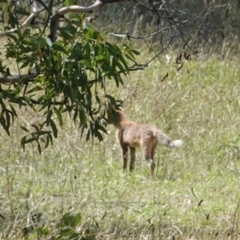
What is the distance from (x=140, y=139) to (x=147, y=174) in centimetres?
63

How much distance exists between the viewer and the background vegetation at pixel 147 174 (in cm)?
668

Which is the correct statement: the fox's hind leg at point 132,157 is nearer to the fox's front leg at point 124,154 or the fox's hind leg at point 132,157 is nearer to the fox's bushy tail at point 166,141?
the fox's front leg at point 124,154

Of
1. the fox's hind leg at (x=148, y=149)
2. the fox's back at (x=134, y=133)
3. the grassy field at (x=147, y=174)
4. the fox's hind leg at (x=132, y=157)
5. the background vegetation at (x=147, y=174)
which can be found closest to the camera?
the background vegetation at (x=147, y=174)

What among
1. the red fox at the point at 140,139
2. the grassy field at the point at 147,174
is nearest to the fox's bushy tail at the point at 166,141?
the red fox at the point at 140,139

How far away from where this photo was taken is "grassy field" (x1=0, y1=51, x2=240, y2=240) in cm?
680

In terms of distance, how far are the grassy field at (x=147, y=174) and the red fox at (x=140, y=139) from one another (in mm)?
125

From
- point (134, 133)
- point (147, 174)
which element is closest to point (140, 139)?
point (134, 133)

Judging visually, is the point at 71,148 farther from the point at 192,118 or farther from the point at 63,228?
the point at 63,228

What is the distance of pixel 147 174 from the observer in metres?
9.31

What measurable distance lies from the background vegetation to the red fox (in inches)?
4.9

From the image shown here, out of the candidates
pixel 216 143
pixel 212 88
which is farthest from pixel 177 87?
pixel 216 143

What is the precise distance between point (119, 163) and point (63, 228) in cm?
413

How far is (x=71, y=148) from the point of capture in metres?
9.66

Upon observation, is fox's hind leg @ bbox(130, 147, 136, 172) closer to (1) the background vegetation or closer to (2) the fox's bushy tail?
(1) the background vegetation
